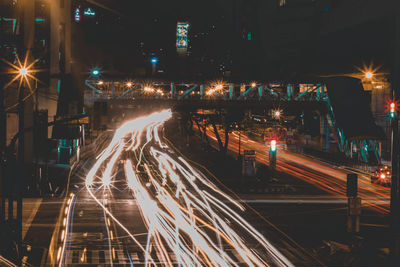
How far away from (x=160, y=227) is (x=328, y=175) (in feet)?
66.2

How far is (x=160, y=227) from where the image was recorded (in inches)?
634

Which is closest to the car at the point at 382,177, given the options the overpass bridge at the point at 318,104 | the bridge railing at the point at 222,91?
the overpass bridge at the point at 318,104

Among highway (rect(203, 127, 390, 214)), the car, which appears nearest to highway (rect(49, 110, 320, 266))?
highway (rect(203, 127, 390, 214))

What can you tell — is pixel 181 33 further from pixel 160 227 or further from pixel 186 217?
pixel 160 227

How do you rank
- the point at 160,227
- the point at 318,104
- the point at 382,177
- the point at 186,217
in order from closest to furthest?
the point at 160,227, the point at 186,217, the point at 382,177, the point at 318,104

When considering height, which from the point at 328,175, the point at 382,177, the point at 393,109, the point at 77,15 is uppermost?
the point at 77,15

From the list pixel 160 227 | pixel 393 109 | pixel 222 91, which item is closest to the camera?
pixel 393 109

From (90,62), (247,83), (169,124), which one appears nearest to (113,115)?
(169,124)

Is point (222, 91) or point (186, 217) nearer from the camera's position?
point (186, 217)

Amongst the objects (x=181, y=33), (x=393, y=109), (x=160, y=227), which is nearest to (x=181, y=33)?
(x=181, y=33)

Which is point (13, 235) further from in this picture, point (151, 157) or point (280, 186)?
point (151, 157)

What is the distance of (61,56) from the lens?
40.9 metres

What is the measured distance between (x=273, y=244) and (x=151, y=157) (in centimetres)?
2769

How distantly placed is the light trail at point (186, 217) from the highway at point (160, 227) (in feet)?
0.10
